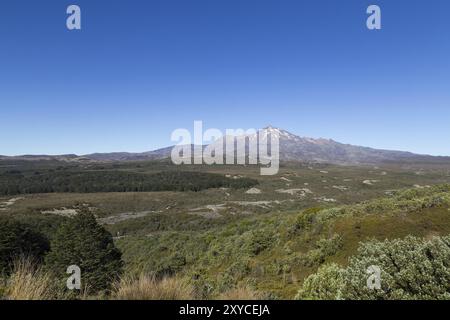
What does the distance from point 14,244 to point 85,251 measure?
6118 mm

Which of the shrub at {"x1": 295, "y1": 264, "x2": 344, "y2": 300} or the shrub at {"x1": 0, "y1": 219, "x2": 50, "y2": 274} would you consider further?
the shrub at {"x1": 0, "y1": 219, "x2": 50, "y2": 274}

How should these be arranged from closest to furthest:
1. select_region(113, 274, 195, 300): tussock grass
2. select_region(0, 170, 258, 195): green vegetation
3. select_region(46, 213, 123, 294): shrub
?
select_region(113, 274, 195, 300): tussock grass → select_region(46, 213, 123, 294): shrub → select_region(0, 170, 258, 195): green vegetation

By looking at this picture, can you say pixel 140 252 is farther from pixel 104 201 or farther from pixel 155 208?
pixel 104 201

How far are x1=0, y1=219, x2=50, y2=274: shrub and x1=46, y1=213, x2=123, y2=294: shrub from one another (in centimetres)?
145

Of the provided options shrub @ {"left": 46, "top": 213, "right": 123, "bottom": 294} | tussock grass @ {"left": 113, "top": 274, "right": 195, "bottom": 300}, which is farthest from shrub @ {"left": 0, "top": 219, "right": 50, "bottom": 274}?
tussock grass @ {"left": 113, "top": 274, "right": 195, "bottom": 300}

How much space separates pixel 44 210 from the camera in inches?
2921

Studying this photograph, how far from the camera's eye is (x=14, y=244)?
2269 cm

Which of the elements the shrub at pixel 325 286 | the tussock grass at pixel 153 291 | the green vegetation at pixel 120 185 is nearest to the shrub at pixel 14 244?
the tussock grass at pixel 153 291

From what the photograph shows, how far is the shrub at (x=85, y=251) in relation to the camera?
61.6ft

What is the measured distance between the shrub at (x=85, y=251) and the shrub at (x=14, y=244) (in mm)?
1449

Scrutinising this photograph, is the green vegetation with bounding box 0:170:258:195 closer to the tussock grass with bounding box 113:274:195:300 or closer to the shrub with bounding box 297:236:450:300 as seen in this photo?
the shrub with bounding box 297:236:450:300

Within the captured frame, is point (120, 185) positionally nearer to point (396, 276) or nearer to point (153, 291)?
→ point (153, 291)

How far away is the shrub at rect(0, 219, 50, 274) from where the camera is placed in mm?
19661
